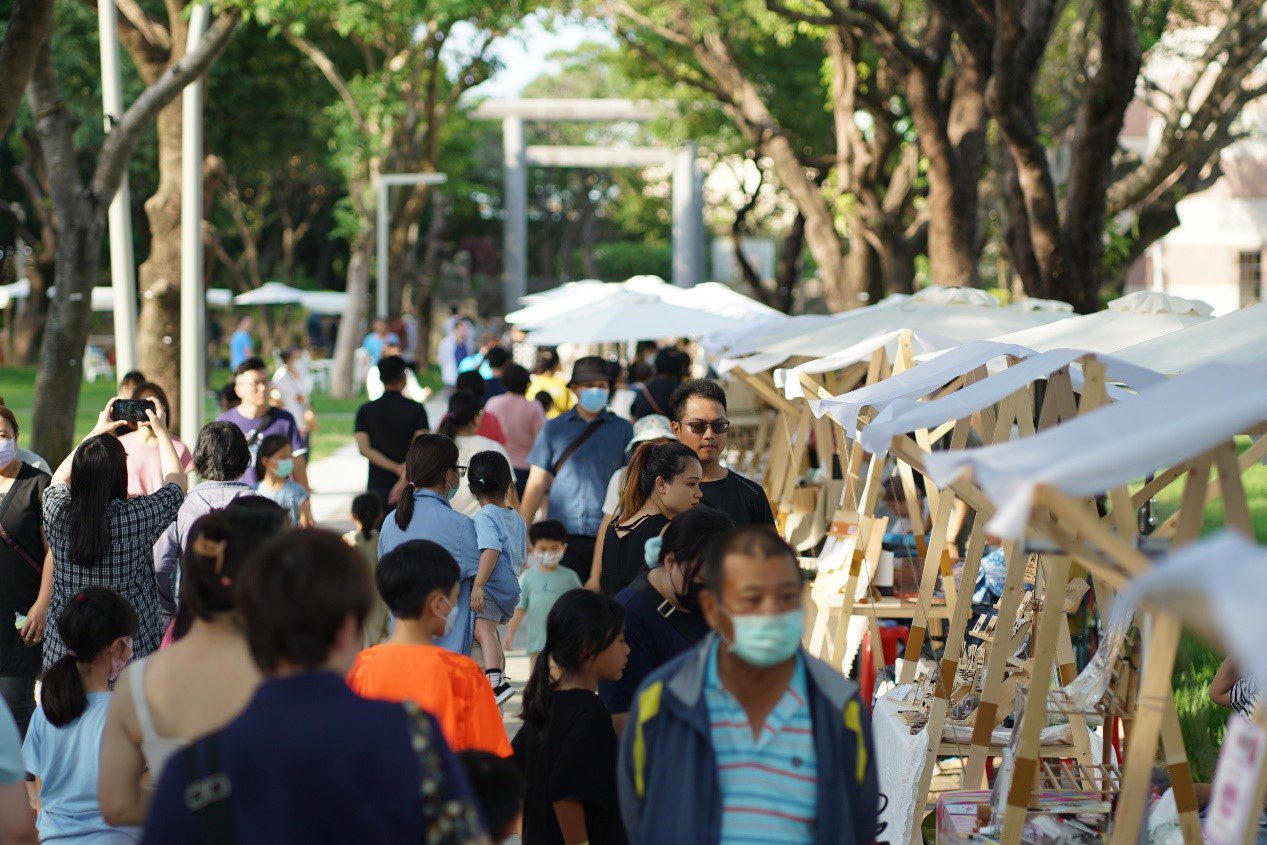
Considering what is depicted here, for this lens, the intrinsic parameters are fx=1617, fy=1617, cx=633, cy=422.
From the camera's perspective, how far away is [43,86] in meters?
12.0

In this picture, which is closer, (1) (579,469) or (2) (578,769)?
(2) (578,769)

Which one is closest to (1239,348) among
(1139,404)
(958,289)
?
(1139,404)

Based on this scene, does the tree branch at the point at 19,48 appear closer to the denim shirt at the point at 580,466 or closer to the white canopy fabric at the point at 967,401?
the denim shirt at the point at 580,466

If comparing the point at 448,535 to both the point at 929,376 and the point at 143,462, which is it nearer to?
the point at 929,376

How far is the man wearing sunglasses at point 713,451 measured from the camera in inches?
265

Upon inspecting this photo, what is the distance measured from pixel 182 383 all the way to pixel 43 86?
9.45 ft

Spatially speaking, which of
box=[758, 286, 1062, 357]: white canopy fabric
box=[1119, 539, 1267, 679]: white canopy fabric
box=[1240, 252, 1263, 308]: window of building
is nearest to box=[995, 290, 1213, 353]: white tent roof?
box=[758, 286, 1062, 357]: white canopy fabric

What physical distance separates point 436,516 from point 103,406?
2506 centimetres

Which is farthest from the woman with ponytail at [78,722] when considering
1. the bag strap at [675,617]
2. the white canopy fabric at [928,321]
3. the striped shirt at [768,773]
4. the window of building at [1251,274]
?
the window of building at [1251,274]

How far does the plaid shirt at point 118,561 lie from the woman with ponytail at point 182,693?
8.70 feet

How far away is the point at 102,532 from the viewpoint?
6180 mm

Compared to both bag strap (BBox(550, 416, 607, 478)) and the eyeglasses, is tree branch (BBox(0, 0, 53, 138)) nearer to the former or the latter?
bag strap (BBox(550, 416, 607, 478))

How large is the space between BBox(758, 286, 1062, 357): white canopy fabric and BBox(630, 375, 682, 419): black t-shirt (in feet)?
4.61

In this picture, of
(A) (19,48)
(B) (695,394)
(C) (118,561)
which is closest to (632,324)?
(A) (19,48)
